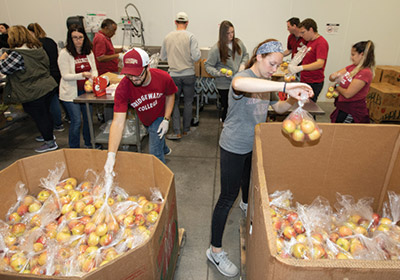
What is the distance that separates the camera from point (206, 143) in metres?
4.29

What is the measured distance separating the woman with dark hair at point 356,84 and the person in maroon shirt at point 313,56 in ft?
1.62

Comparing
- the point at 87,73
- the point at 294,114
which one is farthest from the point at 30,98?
the point at 294,114

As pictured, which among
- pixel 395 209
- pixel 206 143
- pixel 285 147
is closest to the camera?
pixel 395 209

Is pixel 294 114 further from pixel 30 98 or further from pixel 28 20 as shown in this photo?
pixel 28 20

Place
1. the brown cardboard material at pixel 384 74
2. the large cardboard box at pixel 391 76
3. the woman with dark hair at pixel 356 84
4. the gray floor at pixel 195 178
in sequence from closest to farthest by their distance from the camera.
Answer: the gray floor at pixel 195 178 → the woman with dark hair at pixel 356 84 → the large cardboard box at pixel 391 76 → the brown cardboard material at pixel 384 74

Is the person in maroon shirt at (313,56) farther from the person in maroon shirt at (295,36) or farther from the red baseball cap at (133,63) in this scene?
the red baseball cap at (133,63)

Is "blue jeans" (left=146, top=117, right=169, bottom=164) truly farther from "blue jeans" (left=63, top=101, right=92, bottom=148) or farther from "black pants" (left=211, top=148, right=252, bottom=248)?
"blue jeans" (left=63, top=101, right=92, bottom=148)

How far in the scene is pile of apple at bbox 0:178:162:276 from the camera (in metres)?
1.45

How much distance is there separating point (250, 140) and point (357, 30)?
214 inches

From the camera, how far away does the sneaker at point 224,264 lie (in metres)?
2.03

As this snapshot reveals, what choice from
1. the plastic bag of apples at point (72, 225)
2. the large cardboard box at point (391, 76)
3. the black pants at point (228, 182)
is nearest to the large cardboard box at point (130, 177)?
the plastic bag of apples at point (72, 225)

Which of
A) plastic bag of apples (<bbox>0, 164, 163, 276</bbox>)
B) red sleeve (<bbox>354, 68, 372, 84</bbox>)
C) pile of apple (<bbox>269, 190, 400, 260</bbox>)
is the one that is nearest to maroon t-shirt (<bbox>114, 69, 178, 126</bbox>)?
plastic bag of apples (<bbox>0, 164, 163, 276</bbox>)

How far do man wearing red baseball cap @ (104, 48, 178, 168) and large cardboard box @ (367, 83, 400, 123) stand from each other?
A: 4.03 m

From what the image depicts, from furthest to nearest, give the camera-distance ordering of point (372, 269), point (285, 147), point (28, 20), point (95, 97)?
point (28, 20) < point (95, 97) < point (285, 147) < point (372, 269)
